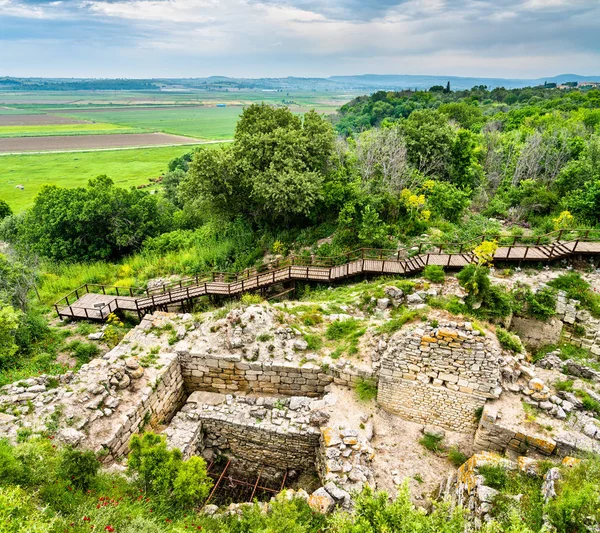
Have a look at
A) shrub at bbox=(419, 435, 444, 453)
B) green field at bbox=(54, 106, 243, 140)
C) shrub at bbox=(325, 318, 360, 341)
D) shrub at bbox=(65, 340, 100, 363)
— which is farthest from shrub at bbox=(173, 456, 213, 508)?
green field at bbox=(54, 106, 243, 140)

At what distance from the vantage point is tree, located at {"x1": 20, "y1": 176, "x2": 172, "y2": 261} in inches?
1038

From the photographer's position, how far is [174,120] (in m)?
160

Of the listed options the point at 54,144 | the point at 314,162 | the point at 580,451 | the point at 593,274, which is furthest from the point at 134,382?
the point at 54,144

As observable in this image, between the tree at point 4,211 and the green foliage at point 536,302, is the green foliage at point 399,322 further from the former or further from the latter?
the tree at point 4,211

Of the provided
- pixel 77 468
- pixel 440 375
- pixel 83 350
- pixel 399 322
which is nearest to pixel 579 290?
pixel 440 375

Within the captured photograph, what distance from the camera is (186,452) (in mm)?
10352

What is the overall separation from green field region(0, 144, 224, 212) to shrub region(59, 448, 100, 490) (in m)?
48.7

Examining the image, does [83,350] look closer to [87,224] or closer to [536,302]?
[87,224]

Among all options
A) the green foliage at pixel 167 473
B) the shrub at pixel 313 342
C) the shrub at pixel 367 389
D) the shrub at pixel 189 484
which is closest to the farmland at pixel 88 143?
the shrub at pixel 313 342

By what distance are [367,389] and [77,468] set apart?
7787mm

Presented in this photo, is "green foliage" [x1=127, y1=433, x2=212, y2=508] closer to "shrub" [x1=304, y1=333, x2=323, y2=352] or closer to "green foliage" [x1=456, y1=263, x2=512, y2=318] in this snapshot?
"shrub" [x1=304, y1=333, x2=323, y2=352]

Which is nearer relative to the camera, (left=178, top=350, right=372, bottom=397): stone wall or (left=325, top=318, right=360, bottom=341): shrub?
(left=178, top=350, right=372, bottom=397): stone wall

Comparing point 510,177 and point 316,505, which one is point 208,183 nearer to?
point 316,505

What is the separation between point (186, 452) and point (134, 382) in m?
2.77
